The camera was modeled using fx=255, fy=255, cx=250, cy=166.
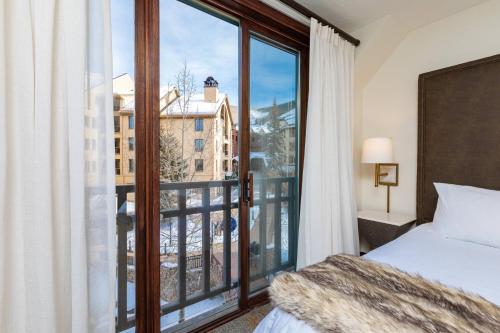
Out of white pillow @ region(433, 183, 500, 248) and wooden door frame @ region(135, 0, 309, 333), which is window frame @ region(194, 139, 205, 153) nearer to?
wooden door frame @ region(135, 0, 309, 333)

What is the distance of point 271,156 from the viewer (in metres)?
2.29

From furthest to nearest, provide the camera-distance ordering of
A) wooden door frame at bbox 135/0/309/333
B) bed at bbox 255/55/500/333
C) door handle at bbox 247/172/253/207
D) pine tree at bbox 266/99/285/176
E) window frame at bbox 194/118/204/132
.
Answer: pine tree at bbox 266/99/285/176 → door handle at bbox 247/172/253/207 → window frame at bbox 194/118/204/132 → wooden door frame at bbox 135/0/309/333 → bed at bbox 255/55/500/333

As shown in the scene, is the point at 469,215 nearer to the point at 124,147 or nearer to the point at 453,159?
the point at 453,159

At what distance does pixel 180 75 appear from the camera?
177 cm

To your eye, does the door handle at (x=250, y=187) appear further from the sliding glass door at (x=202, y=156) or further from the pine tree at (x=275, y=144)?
the pine tree at (x=275, y=144)

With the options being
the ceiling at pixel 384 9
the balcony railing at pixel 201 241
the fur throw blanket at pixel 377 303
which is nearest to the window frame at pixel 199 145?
the balcony railing at pixel 201 241

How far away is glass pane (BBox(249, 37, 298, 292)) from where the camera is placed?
2154 mm

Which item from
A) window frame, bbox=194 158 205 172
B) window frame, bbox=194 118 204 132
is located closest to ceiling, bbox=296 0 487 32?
window frame, bbox=194 118 204 132

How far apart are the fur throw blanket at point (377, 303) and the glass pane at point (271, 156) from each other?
109 cm

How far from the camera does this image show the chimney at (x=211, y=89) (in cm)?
190

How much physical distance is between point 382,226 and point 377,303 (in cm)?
171

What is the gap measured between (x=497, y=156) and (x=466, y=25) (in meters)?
1.21

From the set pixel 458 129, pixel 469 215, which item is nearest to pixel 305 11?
pixel 458 129

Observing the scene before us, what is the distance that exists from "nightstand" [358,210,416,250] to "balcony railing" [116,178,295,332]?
96 centimetres
